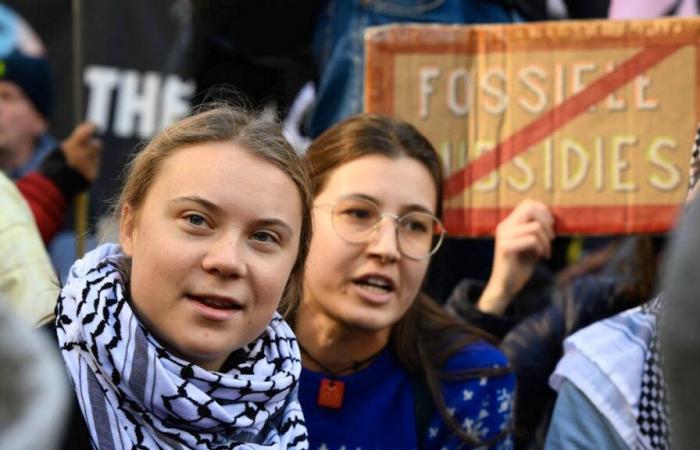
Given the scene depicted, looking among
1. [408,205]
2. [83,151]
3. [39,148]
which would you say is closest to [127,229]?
[408,205]

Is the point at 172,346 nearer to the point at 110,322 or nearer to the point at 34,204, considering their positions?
the point at 110,322

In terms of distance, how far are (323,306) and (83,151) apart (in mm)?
1489

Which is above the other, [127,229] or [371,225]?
[127,229]

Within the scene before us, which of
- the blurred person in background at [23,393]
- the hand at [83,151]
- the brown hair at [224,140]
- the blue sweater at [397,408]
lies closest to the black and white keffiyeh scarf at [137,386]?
the brown hair at [224,140]

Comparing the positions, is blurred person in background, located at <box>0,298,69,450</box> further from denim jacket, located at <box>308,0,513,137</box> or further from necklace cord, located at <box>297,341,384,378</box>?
denim jacket, located at <box>308,0,513,137</box>

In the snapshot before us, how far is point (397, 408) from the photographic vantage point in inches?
118

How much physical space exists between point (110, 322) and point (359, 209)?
1095 millimetres

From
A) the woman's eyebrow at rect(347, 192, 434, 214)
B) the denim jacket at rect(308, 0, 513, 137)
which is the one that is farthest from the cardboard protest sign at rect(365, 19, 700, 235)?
the woman's eyebrow at rect(347, 192, 434, 214)

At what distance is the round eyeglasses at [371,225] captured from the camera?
9.86ft

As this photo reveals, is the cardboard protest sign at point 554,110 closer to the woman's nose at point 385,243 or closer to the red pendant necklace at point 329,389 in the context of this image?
the woman's nose at point 385,243

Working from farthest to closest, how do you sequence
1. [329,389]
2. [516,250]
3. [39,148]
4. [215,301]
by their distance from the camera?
[39,148] < [516,250] < [329,389] < [215,301]

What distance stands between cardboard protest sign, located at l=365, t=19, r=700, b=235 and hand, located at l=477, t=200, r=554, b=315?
0.04 metres

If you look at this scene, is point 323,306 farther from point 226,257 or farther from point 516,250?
point 226,257

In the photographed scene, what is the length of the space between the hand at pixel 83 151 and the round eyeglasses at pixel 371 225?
1.36 m
